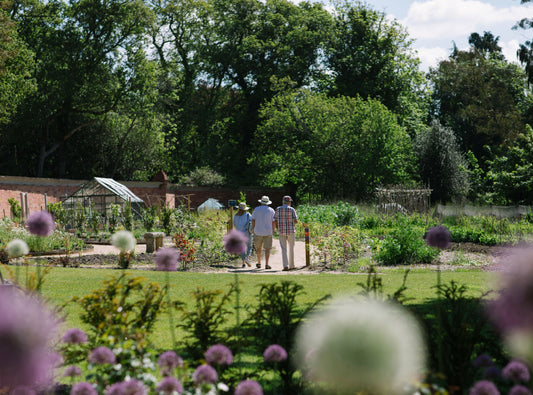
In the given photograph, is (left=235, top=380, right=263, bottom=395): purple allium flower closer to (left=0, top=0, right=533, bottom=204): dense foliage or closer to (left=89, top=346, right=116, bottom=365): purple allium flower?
(left=89, top=346, right=116, bottom=365): purple allium flower

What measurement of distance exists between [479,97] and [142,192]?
871 inches

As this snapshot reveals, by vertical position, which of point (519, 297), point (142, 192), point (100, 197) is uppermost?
point (142, 192)

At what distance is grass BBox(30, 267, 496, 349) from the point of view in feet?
24.9

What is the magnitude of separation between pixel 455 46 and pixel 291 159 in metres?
23.6

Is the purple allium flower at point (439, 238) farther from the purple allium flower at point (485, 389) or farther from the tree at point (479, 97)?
the tree at point (479, 97)

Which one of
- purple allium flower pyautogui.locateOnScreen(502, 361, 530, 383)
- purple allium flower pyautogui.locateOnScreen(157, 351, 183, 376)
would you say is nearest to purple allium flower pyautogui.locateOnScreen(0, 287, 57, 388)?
purple allium flower pyautogui.locateOnScreen(157, 351, 183, 376)

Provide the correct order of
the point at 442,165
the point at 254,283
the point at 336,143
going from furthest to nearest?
the point at 442,165 < the point at 336,143 < the point at 254,283

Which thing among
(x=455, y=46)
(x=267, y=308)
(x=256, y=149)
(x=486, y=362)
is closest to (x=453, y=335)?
(x=486, y=362)

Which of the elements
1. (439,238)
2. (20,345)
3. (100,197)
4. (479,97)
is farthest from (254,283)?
(479,97)

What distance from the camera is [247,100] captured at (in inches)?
1465

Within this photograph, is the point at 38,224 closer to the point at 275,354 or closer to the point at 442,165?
the point at 275,354

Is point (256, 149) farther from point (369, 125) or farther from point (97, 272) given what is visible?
point (97, 272)

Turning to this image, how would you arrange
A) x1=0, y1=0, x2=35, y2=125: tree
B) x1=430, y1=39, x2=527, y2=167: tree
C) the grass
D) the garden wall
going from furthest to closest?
x1=430, y1=39, x2=527, y2=167: tree → x1=0, y1=0, x2=35, y2=125: tree → the garden wall → the grass

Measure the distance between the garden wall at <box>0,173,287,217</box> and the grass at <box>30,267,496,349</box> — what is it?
10777mm
